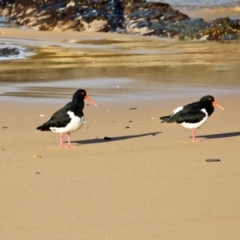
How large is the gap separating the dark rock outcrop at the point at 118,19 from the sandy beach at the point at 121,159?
24.4 ft

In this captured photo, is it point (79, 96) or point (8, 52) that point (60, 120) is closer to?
point (79, 96)

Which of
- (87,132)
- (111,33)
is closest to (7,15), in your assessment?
(111,33)

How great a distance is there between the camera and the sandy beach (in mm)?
5562

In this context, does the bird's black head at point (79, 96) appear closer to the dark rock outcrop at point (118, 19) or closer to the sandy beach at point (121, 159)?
the sandy beach at point (121, 159)

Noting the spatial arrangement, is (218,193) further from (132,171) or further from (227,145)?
(227,145)

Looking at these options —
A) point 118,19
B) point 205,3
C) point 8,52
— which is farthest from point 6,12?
point 8,52

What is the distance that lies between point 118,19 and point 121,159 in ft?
62.2

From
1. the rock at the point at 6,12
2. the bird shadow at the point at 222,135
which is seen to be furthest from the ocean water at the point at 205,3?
the bird shadow at the point at 222,135

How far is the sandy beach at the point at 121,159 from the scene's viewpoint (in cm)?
556

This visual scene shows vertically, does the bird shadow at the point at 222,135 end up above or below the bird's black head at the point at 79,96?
below

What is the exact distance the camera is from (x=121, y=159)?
7.60m

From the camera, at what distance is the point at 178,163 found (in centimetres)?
738

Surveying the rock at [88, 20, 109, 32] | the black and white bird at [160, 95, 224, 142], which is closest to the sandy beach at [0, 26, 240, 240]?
the black and white bird at [160, 95, 224, 142]

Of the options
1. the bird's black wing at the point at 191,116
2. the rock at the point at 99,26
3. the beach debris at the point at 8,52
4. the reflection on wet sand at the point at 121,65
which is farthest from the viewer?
the rock at the point at 99,26
